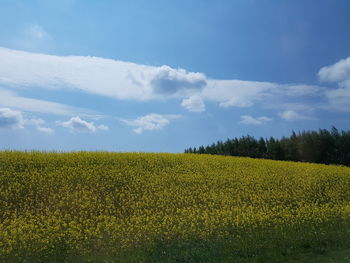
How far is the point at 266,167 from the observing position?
2572 cm

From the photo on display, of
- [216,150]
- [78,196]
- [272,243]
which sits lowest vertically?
[272,243]

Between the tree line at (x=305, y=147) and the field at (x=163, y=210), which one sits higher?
the tree line at (x=305, y=147)

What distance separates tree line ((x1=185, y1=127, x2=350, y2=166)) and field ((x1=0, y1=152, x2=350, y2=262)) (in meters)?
13.5

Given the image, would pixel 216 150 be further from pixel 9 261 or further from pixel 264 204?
pixel 9 261

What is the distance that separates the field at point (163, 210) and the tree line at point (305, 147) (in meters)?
13.5

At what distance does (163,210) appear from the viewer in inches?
637

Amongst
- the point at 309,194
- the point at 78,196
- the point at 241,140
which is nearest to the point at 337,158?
the point at 241,140

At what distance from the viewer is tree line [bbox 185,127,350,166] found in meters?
37.3

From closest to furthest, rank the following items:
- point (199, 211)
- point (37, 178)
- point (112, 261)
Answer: point (112, 261) → point (199, 211) → point (37, 178)

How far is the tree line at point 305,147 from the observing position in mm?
37344

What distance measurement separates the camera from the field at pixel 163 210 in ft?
39.9

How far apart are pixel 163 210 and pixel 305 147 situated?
26131 millimetres

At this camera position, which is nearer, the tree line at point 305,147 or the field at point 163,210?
the field at point 163,210

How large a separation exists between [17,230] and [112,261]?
15.9 ft
